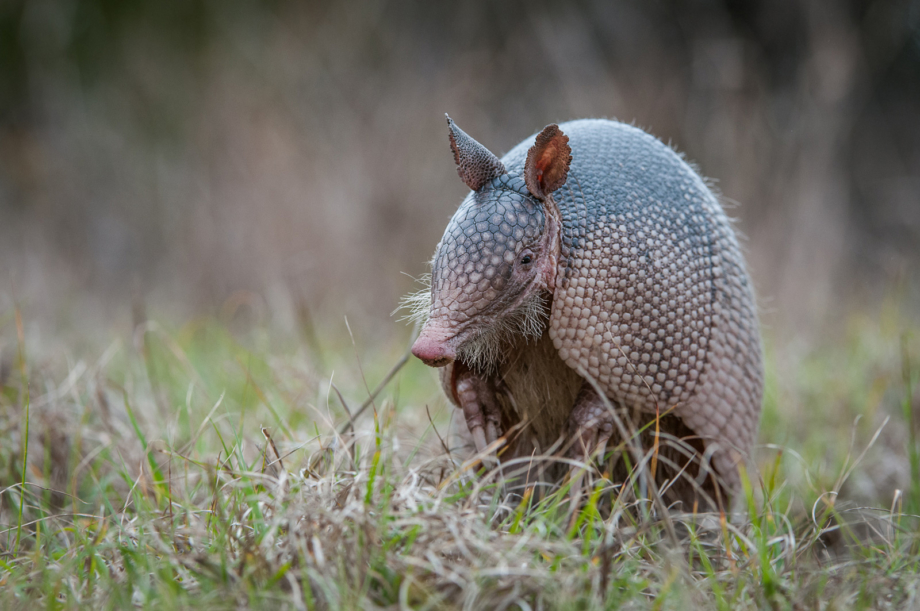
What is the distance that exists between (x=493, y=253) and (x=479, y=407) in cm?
69

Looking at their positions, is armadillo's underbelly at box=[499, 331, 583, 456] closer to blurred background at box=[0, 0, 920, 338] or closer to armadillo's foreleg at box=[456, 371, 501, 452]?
armadillo's foreleg at box=[456, 371, 501, 452]

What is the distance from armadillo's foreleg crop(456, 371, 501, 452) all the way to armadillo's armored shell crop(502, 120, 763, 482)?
0.39m

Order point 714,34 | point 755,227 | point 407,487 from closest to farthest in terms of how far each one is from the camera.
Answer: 1. point 407,487
2. point 755,227
3. point 714,34

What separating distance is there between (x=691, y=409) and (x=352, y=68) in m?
6.89

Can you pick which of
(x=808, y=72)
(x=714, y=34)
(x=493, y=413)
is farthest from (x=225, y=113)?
(x=493, y=413)

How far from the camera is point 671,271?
2.54 metres

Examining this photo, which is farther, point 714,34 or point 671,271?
point 714,34

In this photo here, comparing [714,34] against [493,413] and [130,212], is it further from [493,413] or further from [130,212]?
[130,212]

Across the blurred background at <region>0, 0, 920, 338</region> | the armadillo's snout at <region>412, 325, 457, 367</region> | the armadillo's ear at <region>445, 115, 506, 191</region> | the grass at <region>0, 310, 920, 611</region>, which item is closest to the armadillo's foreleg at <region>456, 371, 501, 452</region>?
the grass at <region>0, 310, 920, 611</region>

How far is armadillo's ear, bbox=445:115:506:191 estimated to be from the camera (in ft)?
7.96

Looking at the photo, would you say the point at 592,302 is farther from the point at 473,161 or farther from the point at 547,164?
the point at 473,161

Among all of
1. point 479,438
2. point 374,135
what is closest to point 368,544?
point 479,438

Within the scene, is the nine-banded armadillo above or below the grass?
above

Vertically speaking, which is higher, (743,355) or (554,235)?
(554,235)
